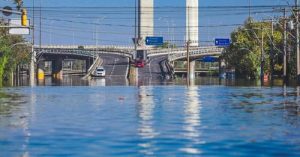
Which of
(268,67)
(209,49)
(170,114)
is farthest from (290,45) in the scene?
(170,114)

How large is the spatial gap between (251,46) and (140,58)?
130ft

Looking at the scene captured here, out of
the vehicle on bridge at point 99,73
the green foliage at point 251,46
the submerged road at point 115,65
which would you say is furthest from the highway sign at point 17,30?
the submerged road at point 115,65

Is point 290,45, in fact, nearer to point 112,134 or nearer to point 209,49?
point 209,49

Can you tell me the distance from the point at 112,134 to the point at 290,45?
282 feet

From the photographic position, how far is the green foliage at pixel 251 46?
109938 mm

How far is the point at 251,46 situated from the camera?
11544 centimetres

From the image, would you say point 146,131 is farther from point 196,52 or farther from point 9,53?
point 196,52

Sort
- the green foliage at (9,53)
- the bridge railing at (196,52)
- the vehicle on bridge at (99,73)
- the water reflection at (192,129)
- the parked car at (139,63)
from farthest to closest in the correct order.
Result: the bridge railing at (196,52)
the parked car at (139,63)
the vehicle on bridge at (99,73)
the green foliage at (9,53)
the water reflection at (192,129)

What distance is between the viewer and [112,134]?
1873 centimetres

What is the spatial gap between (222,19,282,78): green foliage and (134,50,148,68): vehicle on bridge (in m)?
23.2

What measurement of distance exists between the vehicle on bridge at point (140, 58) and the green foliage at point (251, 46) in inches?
914

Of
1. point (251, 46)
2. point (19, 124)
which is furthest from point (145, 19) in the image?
point (19, 124)

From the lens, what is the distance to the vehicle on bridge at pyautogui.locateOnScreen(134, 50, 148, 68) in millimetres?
141863

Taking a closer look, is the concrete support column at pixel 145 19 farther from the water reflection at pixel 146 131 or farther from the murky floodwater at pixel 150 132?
the water reflection at pixel 146 131
